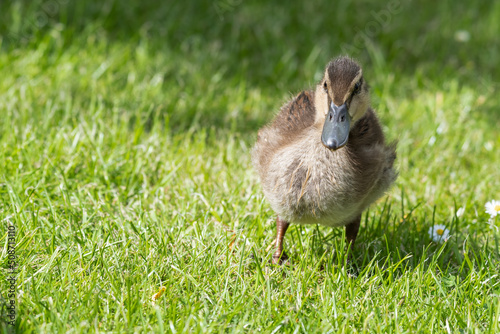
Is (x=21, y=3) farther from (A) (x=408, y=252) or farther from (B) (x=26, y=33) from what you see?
(A) (x=408, y=252)

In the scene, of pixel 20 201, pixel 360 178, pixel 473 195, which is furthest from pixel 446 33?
pixel 20 201

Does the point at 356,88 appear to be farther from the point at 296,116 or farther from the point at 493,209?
the point at 493,209

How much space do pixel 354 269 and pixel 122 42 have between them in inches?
150

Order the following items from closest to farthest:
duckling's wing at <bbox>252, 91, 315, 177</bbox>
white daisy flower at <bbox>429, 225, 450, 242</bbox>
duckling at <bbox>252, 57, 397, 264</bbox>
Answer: duckling at <bbox>252, 57, 397, 264</bbox>, duckling's wing at <bbox>252, 91, 315, 177</bbox>, white daisy flower at <bbox>429, 225, 450, 242</bbox>

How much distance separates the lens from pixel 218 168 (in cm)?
445

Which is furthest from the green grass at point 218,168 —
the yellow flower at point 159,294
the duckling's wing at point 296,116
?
the duckling's wing at point 296,116

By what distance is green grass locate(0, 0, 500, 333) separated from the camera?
114 inches

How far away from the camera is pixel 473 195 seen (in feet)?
14.0

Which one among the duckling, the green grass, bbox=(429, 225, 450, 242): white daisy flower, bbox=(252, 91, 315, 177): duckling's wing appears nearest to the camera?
the green grass

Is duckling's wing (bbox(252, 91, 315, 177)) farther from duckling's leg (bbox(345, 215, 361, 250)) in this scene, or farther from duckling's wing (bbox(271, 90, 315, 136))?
duckling's leg (bbox(345, 215, 361, 250))

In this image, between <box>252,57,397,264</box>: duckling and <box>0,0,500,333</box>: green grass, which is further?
<box>252,57,397,264</box>: duckling

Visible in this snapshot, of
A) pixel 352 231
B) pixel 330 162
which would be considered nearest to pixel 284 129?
pixel 330 162

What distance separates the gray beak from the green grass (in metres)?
0.70

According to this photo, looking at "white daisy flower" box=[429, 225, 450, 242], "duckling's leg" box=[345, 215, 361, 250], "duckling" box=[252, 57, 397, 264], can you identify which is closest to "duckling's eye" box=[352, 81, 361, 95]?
"duckling" box=[252, 57, 397, 264]
